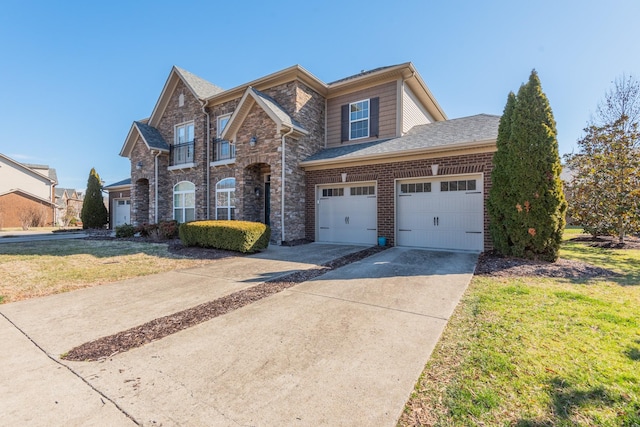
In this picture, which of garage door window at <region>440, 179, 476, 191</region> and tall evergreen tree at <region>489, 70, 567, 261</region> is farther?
garage door window at <region>440, 179, 476, 191</region>

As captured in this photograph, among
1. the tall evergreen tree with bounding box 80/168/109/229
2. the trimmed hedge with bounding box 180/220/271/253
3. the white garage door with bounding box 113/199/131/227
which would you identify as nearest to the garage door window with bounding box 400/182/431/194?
the trimmed hedge with bounding box 180/220/271/253

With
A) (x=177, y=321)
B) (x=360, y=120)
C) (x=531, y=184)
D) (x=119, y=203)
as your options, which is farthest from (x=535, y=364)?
(x=119, y=203)

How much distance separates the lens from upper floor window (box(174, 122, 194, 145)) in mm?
15297

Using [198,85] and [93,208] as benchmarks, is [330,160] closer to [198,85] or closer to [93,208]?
[198,85]

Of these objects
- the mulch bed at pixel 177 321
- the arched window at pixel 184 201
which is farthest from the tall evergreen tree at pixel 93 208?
the mulch bed at pixel 177 321

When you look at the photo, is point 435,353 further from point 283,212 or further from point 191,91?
point 191,91

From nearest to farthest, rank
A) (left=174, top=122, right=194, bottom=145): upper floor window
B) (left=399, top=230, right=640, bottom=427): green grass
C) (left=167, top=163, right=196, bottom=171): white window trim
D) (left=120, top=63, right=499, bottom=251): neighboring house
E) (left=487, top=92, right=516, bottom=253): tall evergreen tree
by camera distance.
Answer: (left=399, top=230, right=640, bottom=427): green grass → (left=487, top=92, right=516, bottom=253): tall evergreen tree → (left=120, top=63, right=499, bottom=251): neighboring house → (left=167, top=163, right=196, bottom=171): white window trim → (left=174, top=122, right=194, bottom=145): upper floor window

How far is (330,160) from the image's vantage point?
10805mm

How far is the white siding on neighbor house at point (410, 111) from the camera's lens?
11594 millimetres

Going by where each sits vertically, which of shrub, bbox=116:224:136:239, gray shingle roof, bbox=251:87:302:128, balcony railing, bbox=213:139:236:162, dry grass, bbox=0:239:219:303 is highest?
gray shingle roof, bbox=251:87:302:128

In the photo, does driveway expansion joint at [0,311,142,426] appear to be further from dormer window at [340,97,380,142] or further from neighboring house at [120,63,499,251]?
dormer window at [340,97,380,142]

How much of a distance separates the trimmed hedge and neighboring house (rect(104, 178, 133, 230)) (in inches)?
557

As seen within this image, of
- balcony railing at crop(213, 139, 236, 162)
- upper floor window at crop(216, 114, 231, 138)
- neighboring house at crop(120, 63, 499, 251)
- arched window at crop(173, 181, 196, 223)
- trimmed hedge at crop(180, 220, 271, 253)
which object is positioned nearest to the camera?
trimmed hedge at crop(180, 220, 271, 253)

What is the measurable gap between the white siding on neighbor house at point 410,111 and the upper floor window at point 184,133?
36.6ft
